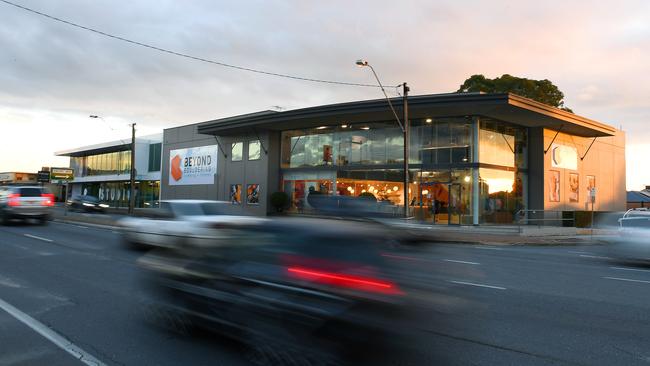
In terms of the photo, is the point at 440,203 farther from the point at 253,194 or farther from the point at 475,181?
the point at 253,194

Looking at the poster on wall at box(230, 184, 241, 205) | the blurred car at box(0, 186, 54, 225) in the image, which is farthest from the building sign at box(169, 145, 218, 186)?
the blurred car at box(0, 186, 54, 225)

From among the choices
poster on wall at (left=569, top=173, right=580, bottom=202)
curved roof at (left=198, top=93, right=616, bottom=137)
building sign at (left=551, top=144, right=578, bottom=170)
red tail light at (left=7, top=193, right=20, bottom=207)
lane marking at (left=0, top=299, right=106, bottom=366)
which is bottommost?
lane marking at (left=0, top=299, right=106, bottom=366)

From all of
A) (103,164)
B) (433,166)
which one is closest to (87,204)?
(103,164)

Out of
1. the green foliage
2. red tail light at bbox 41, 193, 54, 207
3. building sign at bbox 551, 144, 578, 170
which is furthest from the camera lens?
the green foliage

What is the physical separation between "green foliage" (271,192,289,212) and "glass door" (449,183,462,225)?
11.6m

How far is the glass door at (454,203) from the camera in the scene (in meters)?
29.7

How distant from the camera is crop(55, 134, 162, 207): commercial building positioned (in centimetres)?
5162

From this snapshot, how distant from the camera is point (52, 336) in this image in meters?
5.77

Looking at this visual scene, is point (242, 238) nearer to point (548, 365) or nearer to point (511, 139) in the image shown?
point (548, 365)

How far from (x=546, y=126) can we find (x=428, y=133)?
8141mm

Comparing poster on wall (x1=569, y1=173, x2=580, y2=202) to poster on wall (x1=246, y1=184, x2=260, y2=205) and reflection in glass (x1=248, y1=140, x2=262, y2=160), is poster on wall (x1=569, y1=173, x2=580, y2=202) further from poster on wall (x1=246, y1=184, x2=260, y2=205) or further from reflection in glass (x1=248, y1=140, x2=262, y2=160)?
reflection in glass (x1=248, y1=140, x2=262, y2=160)

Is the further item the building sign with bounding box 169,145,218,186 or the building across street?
the building sign with bounding box 169,145,218,186

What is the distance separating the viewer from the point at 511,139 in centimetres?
3206

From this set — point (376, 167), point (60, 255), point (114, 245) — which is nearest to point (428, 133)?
point (376, 167)
